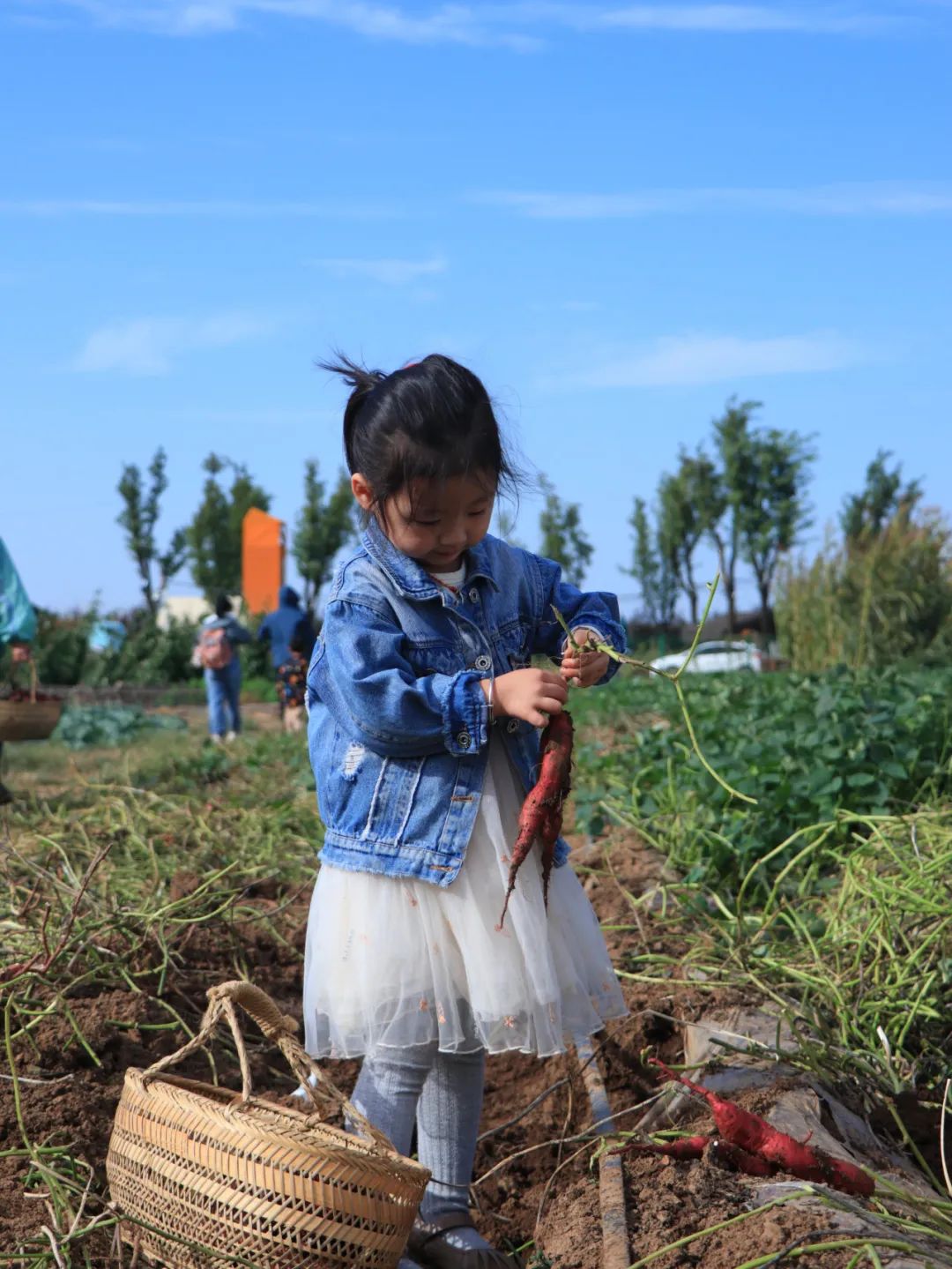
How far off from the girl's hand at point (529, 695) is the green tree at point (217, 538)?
93.4ft

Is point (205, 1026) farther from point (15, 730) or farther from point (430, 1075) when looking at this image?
point (15, 730)

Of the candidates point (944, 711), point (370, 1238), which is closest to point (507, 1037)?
point (370, 1238)

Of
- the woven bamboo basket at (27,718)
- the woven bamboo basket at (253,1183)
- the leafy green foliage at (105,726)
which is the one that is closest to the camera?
the woven bamboo basket at (253,1183)

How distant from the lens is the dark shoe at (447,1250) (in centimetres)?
245

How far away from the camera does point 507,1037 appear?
2.39 metres

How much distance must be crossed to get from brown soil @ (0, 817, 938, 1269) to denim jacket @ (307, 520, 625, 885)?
0.68 meters

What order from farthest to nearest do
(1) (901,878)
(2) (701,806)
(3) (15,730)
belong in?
(3) (15,730)
(2) (701,806)
(1) (901,878)

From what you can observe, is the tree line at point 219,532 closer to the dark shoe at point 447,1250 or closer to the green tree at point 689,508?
the green tree at point 689,508

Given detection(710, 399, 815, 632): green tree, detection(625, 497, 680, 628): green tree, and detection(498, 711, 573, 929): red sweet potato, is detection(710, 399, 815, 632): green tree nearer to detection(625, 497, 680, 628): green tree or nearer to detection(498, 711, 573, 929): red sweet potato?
detection(625, 497, 680, 628): green tree

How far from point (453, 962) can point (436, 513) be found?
858 mm

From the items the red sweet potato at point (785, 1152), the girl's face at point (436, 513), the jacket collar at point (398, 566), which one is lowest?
the red sweet potato at point (785, 1152)

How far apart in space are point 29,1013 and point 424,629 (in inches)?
56.5

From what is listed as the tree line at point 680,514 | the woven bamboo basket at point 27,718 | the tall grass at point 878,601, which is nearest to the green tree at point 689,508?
the tree line at point 680,514

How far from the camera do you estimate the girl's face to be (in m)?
2.40
